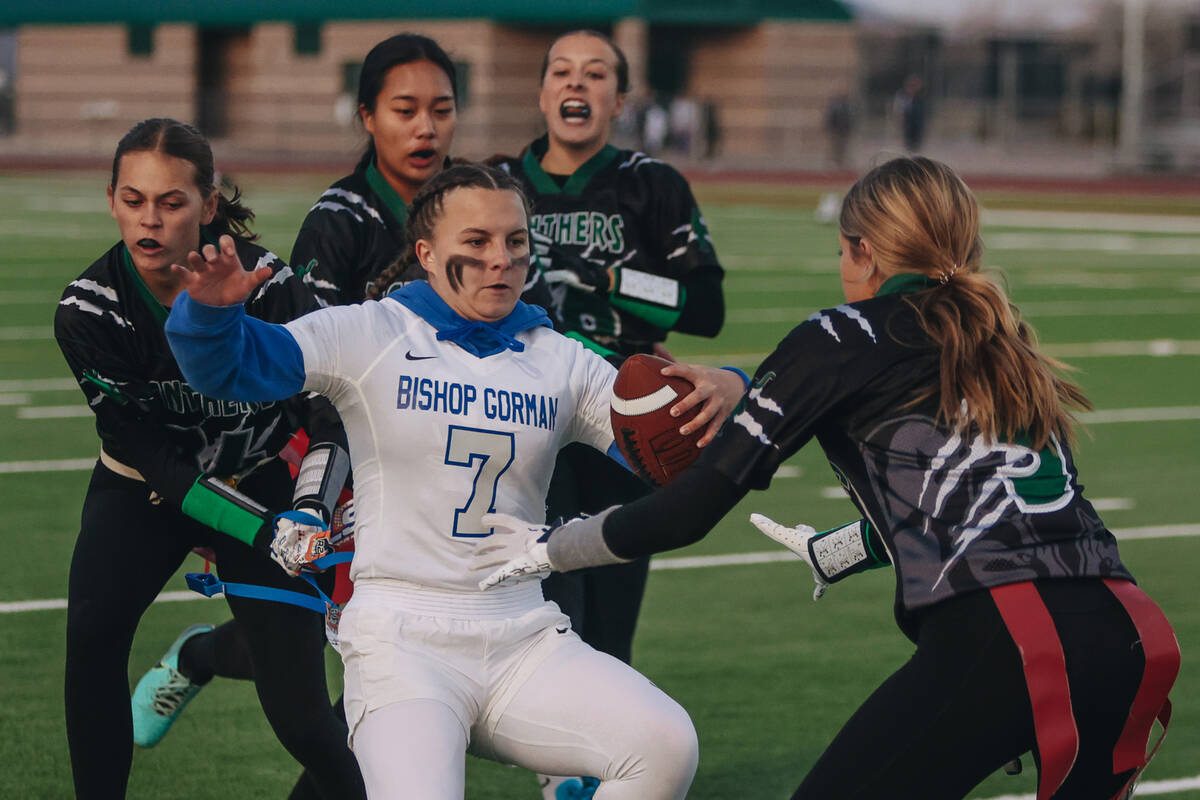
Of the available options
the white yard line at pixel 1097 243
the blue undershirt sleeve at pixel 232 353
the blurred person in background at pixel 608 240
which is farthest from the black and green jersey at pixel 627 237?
the white yard line at pixel 1097 243

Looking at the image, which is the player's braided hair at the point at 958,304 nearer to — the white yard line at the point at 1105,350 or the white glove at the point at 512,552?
the white glove at the point at 512,552

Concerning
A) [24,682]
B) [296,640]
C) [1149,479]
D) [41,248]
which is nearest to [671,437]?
[296,640]

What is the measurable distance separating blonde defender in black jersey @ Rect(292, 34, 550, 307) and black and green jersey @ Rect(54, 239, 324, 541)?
0.93ft

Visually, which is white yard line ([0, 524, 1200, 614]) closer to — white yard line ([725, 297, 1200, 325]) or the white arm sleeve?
the white arm sleeve

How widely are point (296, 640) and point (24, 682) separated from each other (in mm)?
2140

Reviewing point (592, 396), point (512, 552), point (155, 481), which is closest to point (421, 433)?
point (512, 552)

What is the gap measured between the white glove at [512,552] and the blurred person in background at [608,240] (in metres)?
1.46

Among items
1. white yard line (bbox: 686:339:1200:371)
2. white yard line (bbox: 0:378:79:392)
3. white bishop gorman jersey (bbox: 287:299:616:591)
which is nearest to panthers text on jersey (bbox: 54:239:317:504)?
white bishop gorman jersey (bbox: 287:299:616:591)

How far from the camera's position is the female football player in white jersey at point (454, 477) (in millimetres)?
3402

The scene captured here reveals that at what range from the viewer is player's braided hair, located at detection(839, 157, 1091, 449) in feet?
10.8

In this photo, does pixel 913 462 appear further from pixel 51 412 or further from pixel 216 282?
pixel 51 412

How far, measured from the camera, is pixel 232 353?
336 cm

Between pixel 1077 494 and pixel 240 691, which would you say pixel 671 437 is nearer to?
pixel 1077 494

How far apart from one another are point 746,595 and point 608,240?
236 cm
